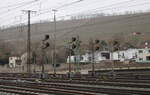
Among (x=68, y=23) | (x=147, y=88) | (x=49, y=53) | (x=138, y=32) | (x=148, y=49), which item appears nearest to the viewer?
(x=147, y=88)

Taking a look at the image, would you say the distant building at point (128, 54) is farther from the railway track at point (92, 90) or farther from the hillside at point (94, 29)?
the railway track at point (92, 90)

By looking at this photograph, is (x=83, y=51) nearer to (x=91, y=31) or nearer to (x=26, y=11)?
(x=91, y=31)

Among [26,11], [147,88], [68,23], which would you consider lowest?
[147,88]

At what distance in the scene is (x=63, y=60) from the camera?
108000 mm

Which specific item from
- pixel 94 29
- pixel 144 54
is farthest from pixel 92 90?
pixel 94 29

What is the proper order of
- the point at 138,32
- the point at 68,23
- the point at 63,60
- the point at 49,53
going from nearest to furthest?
the point at 49,53 → the point at 63,60 → the point at 138,32 → the point at 68,23

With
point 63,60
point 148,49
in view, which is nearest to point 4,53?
point 63,60

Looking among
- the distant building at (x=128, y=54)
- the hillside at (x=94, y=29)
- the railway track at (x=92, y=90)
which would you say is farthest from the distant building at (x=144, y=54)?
the railway track at (x=92, y=90)

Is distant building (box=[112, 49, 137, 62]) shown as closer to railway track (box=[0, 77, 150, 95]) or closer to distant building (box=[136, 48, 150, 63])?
distant building (box=[136, 48, 150, 63])

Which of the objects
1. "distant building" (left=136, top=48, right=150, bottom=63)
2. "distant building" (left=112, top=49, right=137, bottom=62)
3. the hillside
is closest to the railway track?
"distant building" (left=136, top=48, right=150, bottom=63)

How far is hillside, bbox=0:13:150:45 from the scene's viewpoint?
126m

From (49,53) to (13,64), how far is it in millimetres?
12597

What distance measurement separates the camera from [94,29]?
14562cm

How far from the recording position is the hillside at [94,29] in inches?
4953
